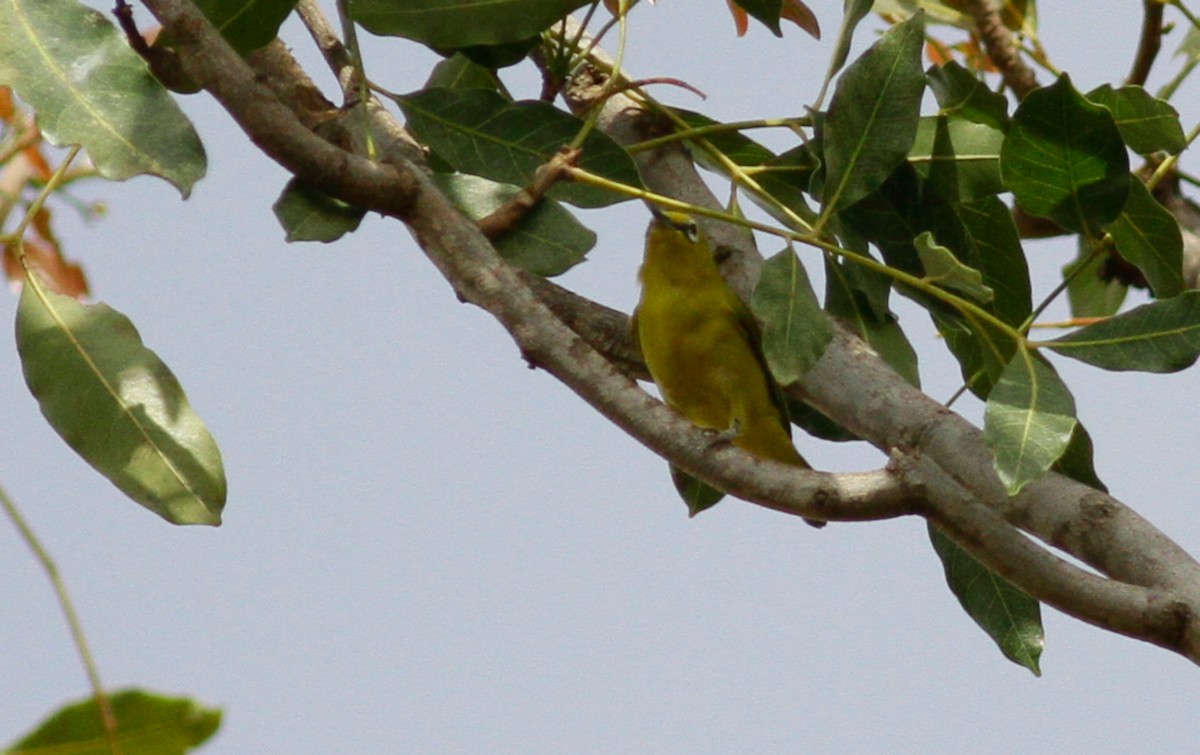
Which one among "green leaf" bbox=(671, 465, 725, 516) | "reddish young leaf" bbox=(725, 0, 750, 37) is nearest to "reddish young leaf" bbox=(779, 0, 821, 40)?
"reddish young leaf" bbox=(725, 0, 750, 37)

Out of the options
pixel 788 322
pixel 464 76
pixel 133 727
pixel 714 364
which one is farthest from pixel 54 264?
pixel 133 727

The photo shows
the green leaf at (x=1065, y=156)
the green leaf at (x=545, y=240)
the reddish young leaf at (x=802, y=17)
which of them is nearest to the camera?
the green leaf at (x=1065, y=156)

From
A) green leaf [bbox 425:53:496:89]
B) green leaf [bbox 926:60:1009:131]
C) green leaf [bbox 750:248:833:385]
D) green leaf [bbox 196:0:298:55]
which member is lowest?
green leaf [bbox 750:248:833:385]

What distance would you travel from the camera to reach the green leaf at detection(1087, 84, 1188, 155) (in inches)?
66.2

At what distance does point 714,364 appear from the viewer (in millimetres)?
2727

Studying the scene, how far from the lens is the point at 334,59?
192 centimetres

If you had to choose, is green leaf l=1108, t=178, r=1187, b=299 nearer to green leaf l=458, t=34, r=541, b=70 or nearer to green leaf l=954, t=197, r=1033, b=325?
green leaf l=954, t=197, r=1033, b=325

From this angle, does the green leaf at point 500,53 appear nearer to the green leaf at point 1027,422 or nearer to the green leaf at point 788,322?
the green leaf at point 788,322

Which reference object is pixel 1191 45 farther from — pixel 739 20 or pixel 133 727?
pixel 133 727

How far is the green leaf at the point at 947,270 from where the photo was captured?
140cm

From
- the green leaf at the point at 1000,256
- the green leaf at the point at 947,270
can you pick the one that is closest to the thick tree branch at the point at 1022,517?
the green leaf at the point at 947,270

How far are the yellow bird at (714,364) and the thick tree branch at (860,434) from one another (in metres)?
1.07

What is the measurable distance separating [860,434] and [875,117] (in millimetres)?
371

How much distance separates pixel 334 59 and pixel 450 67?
0.21 meters
